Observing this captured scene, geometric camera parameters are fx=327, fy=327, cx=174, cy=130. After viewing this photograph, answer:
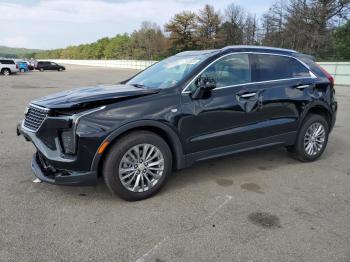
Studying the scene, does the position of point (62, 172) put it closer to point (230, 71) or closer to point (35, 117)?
point (35, 117)

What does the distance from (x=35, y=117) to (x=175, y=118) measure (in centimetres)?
166

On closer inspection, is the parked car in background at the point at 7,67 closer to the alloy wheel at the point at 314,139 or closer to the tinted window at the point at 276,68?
the tinted window at the point at 276,68

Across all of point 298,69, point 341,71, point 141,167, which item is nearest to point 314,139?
point 298,69

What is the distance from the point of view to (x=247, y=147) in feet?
14.9

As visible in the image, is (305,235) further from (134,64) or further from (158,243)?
(134,64)

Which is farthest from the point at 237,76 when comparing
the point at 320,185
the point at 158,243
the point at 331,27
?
the point at 331,27

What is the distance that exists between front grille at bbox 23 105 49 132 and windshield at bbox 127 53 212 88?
1358 millimetres

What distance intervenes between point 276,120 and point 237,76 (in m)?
0.92

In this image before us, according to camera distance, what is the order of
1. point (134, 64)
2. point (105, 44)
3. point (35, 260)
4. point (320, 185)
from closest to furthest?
point (35, 260), point (320, 185), point (134, 64), point (105, 44)

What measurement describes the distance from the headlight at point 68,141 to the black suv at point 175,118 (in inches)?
0.4

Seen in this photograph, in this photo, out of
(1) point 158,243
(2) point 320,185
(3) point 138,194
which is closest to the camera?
(1) point 158,243

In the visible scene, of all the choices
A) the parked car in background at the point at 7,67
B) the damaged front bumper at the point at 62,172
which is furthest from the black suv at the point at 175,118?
the parked car in background at the point at 7,67

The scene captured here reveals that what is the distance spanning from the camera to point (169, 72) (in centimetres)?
461

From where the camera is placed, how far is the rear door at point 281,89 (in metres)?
4.60
